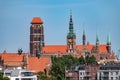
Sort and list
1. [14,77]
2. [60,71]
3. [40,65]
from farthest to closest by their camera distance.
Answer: [40,65], [60,71], [14,77]

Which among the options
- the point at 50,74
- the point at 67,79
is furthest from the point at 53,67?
the point at 67,79

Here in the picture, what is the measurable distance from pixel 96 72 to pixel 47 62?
134 ft

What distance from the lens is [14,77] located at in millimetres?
149375

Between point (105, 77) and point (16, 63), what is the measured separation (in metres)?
49.1

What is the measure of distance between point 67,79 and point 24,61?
41038 millimetres

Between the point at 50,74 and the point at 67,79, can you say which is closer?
the point at 67,79

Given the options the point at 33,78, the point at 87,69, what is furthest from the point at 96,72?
the point at 33,78

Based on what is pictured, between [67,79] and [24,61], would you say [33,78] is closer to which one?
[67,79]

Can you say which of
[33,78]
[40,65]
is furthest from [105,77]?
[40,65]

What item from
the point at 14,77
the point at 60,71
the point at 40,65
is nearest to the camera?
the point at 14,77

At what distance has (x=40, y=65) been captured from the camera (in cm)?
19350

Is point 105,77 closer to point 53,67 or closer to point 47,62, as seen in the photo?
point 53,67

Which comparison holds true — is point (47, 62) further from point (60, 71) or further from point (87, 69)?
point (87, 69)

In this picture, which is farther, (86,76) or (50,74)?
(50,74)
